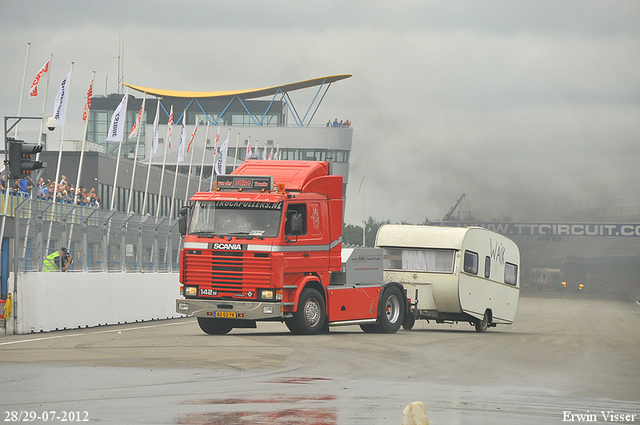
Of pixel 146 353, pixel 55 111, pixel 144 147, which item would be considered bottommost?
pixel 146 353

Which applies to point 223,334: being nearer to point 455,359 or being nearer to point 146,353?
point 146,353

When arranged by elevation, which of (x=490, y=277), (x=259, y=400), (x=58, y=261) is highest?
(x=490, y=277)

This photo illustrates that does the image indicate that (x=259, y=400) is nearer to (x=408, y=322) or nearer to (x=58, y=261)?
(x=58, y=261)

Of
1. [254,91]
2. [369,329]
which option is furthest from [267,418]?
[254,91]

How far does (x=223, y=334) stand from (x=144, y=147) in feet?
325

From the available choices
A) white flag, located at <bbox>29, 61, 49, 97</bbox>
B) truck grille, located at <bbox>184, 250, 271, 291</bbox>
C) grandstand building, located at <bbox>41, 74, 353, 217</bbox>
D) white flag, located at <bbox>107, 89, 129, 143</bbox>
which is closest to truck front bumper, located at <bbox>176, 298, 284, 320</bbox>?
truck grille, located at <bbox>184, 250, 271, 291</bbox>

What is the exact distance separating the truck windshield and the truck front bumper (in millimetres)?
1407

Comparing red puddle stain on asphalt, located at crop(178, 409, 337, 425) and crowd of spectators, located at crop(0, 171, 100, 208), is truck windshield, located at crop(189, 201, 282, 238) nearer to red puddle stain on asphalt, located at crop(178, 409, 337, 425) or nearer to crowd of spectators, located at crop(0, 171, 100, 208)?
red puddle stain on asphalt, located at crop(178, 409, 337, 425)

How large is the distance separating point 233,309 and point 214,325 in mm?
1763

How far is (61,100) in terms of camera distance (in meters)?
32.6

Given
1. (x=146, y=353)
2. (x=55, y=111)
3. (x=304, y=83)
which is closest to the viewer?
(x=146, y=353)

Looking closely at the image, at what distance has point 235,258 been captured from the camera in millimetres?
18109

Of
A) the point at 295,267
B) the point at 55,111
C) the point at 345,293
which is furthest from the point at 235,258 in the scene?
the point at 55,111

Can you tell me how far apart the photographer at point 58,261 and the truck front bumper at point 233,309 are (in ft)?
13.8
